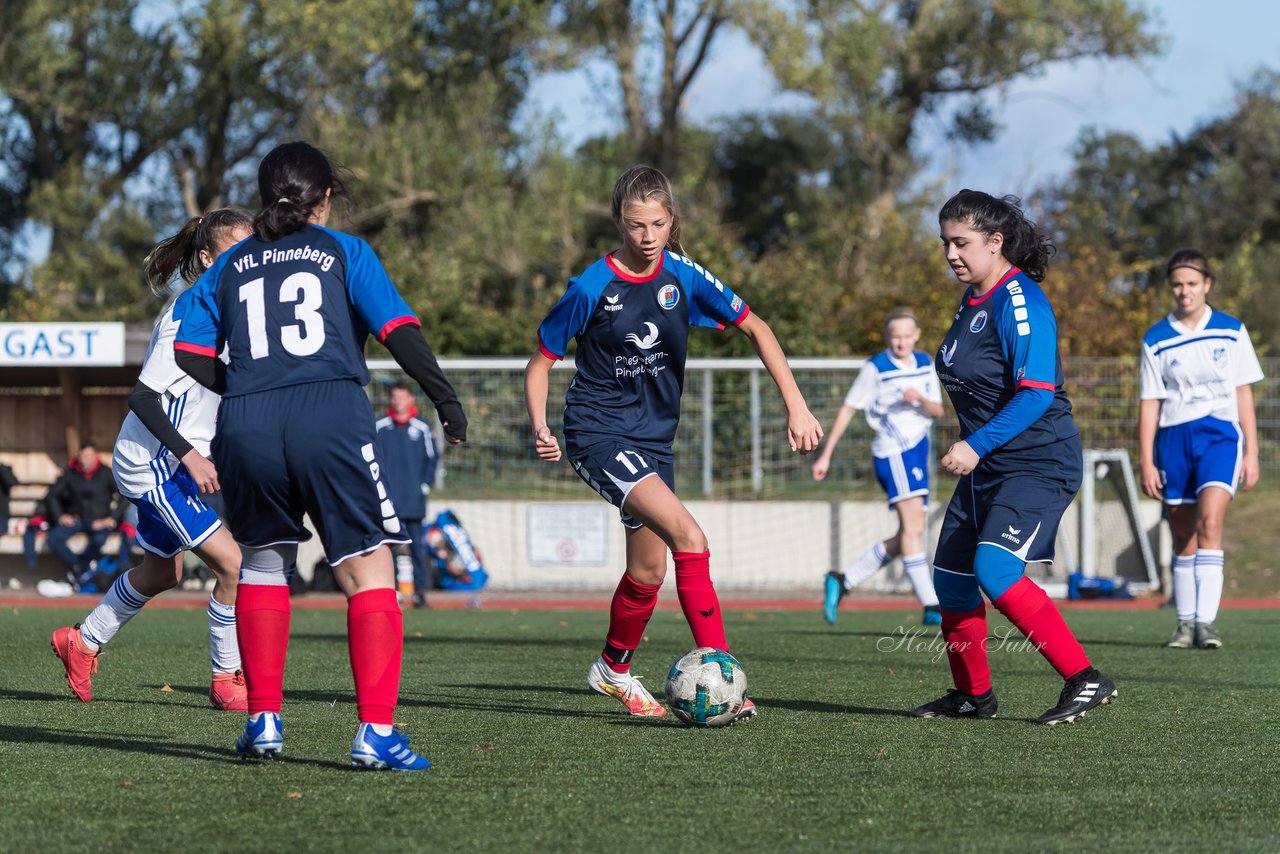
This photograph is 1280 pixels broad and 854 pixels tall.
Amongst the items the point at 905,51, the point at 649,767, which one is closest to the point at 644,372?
the point at 649,767

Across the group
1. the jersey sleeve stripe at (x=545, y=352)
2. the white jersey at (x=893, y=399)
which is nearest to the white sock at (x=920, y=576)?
the white jersey at (x=893, y=399)

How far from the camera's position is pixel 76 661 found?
6164mm

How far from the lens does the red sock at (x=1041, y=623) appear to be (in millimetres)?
5418

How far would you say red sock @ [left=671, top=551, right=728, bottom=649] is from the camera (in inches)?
217

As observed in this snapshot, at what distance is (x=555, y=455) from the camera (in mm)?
5680

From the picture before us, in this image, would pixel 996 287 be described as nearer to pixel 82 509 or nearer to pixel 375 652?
pixel 375 652

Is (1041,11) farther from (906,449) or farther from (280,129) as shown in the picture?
(906,449)

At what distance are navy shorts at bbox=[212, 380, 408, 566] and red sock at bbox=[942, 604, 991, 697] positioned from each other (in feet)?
7.80

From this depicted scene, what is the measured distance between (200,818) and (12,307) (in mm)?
26886

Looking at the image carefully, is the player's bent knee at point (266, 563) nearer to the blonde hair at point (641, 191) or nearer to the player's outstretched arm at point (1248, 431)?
the blonde hair at point (641, 191)

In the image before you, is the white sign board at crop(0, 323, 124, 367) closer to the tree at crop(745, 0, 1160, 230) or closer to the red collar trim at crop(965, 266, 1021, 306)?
the red collar trim at crop(965, 266, 1021, 306)

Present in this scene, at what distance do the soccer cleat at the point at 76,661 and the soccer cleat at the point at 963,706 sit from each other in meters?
3.37

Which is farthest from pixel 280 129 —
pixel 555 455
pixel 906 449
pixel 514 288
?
pixel 555 455

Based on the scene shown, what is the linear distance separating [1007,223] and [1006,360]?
0.53 metres
